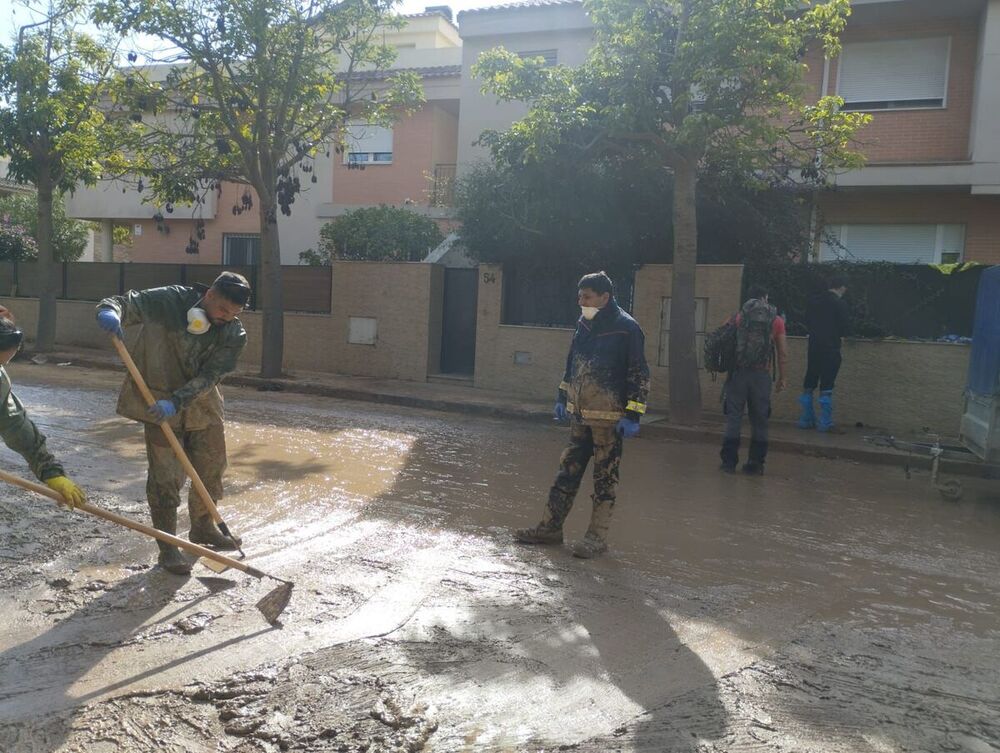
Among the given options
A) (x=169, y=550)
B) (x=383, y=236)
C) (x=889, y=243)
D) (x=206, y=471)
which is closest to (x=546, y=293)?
(x=383, y=236)

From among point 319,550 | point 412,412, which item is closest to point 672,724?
point 319,550

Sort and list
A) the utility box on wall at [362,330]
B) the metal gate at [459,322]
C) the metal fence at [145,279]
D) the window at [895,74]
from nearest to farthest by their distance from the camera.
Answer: the metal gate at [459,322] < the window at [895,74] < the utility box on wall at [362,330] < the metal fence at [145,279]

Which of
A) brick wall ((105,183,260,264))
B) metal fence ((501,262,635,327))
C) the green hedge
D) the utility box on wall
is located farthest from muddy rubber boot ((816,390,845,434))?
brick wall ((105,183,260,264))

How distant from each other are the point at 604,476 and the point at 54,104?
545 inches

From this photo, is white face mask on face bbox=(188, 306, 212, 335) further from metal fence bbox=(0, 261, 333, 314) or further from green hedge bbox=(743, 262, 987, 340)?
metal fence bbox=(0, 261, 333, 314)

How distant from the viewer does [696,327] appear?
1274cm

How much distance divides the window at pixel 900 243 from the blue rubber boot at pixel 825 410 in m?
4.98

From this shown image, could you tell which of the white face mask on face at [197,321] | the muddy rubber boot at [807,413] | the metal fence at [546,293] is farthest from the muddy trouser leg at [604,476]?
the metal fence at [546,293]

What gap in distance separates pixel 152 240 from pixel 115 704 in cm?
2434

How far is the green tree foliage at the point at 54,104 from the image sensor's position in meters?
15.7

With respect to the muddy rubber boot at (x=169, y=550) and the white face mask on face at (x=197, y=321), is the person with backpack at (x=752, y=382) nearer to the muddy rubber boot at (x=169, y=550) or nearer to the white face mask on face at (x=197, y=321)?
the white face mask on face at (x=197, y=321)

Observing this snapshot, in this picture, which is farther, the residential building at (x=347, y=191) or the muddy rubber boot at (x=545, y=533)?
→ the residential building at (x=347, y=191)

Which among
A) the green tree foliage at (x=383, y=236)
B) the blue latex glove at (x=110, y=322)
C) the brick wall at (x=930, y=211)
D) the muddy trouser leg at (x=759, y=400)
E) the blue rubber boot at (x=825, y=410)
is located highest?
the brick wall at (x=930, y=211)

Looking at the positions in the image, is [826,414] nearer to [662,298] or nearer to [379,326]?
[662,298]
